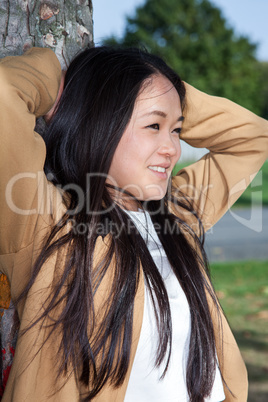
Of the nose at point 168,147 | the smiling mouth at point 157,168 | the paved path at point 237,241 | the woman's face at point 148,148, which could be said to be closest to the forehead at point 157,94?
the woman's face at point 148,148

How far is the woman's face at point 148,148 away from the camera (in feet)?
6.07

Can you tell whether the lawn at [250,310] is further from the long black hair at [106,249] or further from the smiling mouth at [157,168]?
the smiling mouth at [157,168]

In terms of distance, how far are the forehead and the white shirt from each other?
0.45 metres

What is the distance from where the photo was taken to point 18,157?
156cm

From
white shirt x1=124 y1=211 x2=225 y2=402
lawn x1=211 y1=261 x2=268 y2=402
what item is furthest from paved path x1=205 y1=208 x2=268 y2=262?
white shirt x1=124 y1=211 x2=225 y2=402

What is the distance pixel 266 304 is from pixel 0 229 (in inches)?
162

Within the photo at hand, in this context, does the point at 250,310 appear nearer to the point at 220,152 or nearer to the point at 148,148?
the point at 220,152

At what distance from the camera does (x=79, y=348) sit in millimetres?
1658

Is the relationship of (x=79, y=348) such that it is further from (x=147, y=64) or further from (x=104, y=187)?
(x=147, y=64)

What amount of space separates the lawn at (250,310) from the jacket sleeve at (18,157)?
68.4 inches

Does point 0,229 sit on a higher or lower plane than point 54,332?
higher

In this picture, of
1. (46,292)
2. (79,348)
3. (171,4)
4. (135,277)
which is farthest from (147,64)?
(171,4)

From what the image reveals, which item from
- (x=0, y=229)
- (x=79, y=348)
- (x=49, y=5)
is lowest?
(x=79, y=348)

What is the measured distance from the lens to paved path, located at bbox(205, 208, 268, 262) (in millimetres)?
7398
